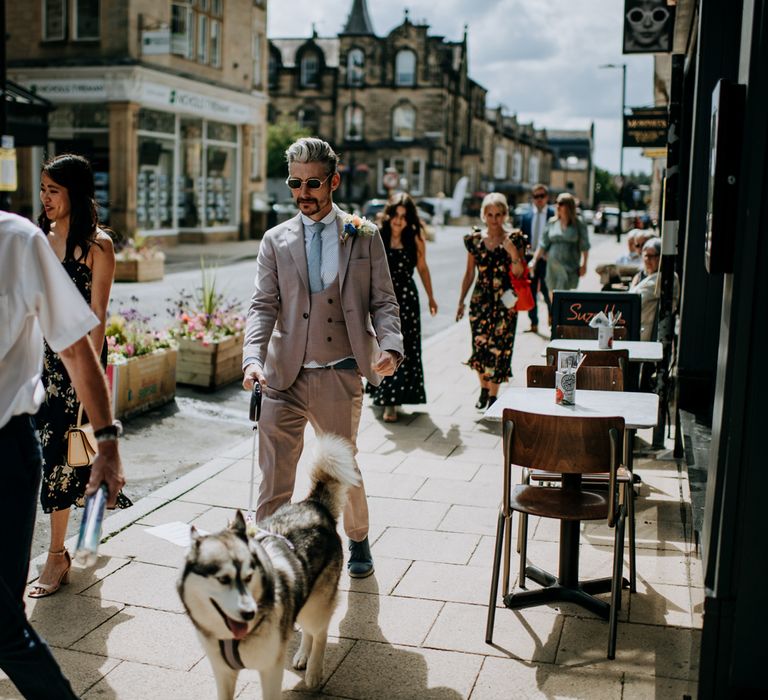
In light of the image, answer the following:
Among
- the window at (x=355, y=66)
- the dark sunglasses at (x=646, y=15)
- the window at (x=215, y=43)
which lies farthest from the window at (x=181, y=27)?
the window at (x=355, y=66)

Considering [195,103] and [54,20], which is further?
[195,103]

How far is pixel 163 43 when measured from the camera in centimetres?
2620

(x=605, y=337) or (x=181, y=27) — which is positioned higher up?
(x=181, y=27)

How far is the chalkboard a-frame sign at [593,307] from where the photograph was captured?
26.9 feet

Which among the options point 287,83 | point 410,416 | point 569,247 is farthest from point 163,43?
point 287,83

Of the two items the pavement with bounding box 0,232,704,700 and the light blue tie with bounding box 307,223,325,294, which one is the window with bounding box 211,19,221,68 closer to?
the pavement with bounding box 0,232,704,700

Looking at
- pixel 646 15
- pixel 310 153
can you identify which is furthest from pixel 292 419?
pixel 646 15

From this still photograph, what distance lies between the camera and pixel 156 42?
1037 inches

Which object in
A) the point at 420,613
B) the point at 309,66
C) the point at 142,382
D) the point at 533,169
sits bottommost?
the point at 420,613

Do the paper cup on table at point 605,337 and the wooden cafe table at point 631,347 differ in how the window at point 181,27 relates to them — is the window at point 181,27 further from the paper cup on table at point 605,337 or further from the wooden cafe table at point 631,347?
the paper cup on table at point 605,337

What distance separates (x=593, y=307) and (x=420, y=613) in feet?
14.2

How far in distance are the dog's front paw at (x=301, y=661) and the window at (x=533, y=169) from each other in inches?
4288

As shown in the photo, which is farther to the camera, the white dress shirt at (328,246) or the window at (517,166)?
the window at (517,166)

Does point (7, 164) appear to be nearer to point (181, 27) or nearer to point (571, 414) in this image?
point (571, 414)
